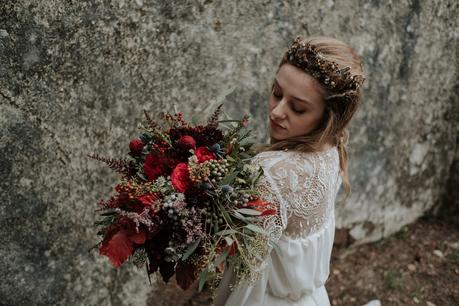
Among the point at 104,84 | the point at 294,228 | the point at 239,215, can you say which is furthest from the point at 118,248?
the point at 104,84

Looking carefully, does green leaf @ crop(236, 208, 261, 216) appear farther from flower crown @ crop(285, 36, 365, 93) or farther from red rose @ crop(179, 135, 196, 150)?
flower crown @ crop(285, 36, 365, 93)

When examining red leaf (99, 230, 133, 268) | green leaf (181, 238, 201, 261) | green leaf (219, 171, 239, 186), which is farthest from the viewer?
green leaf (219, 171, 239, 186)

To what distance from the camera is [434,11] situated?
14.0 ft

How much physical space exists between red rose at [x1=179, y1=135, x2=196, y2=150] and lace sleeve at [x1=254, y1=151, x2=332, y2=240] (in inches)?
12.2

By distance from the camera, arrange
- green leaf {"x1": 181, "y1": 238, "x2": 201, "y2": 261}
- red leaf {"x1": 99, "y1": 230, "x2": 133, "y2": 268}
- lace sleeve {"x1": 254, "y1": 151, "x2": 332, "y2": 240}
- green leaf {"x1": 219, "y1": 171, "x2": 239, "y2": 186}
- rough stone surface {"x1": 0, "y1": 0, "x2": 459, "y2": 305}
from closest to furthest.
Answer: red leaf {"x1": 99, "y1": 230, "x2": 133, "y2": 268} → green leaf {"x1": 181, "y1": 238, "x2": 201, "y2": 261} → green leaf {"x1": 219, "y1": 171, "x2": 239, "y2": 186} → lace sleeve {"x1": 254, "y1": 151, "x2": 332, "y2": 240} → rough stone surface {"x1": 0, "y1": 0, "x2": 459, "y2": 305}

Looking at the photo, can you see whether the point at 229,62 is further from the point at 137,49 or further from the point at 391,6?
the point at 391,6

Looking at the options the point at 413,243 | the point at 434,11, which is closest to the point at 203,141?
the point at 434,11

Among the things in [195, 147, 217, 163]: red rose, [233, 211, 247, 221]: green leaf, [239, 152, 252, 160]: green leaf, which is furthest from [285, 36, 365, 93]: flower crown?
[233, 211, 247, 221]: green leaf

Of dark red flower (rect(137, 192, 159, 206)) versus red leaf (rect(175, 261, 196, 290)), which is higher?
dark red flower (rect(137, 192, 159, 206))

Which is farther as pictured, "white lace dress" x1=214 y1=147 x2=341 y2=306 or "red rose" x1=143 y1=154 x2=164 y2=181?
"white lace dress" x1=214 y1=147 x2=341 y2=306

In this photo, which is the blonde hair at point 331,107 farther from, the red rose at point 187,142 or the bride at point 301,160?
the red rose at point 187,142

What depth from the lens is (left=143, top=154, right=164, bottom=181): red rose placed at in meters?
1.84

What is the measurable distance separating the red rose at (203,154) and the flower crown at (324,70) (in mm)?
535

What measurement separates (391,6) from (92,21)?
97.0 inches
